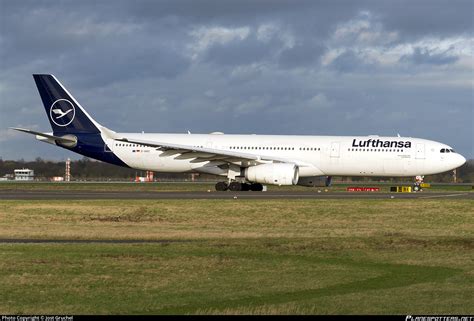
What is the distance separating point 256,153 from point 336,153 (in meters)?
5.48

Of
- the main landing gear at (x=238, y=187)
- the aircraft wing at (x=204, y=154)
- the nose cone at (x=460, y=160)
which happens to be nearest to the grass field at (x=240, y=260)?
the aircraft wing at (x=204, y=154)

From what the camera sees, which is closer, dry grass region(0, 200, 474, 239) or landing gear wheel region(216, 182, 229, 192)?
dry grass region(0, 200, 474, 239)

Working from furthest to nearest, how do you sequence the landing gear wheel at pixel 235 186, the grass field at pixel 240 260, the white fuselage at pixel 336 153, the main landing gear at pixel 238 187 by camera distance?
the white fuselage at pixel 336 153, the main landing gear at pixel 238 187, the landing gear wheel at pixel 235 186, the grass field at pixel 240 260

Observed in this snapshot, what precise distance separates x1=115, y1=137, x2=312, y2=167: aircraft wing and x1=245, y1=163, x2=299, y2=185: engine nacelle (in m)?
1.38

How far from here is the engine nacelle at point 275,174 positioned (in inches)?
2025

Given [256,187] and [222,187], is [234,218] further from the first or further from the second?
[256,187]

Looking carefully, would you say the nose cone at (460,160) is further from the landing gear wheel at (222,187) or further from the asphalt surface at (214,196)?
→ the landing gear wheel at (222,187)

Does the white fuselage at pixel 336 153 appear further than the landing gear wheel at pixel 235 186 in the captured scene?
Yes

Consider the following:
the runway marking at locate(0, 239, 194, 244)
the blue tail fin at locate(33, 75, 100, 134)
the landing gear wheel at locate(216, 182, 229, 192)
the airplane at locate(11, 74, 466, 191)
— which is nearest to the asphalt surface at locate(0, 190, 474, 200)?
the airplane at locate(11, 74, 466, 191)

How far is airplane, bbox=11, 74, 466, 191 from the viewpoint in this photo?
53562 mm

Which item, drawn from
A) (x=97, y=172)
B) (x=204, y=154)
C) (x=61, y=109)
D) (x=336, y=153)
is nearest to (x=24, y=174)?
(x=97, y=172)

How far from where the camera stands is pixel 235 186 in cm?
5459

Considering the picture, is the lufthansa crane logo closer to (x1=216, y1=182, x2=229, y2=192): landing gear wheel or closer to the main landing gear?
(x1=216, y1=182, x2=229, y2=192): landing gear wheel

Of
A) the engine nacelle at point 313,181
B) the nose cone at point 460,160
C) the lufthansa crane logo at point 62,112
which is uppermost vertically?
the lufthansa crane logo at point 62,112
